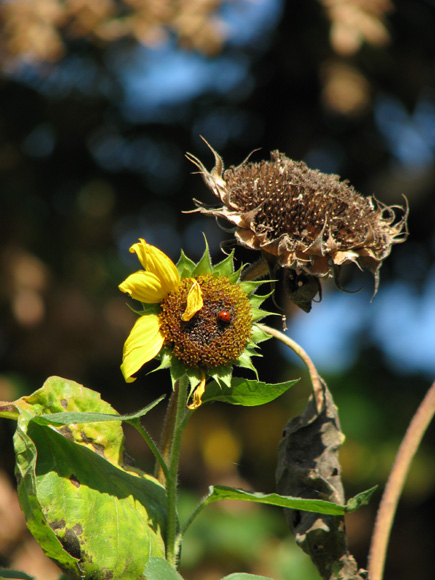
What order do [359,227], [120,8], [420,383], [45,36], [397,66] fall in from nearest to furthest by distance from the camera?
[359,227] → [45,36] → [120,8] → [397,66] → [420,383]

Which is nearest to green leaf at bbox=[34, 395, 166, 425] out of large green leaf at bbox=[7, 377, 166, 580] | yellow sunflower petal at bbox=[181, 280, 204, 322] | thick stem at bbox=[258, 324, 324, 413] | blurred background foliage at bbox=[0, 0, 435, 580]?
large green leaf at bbox=[7, 377, 166, 580]

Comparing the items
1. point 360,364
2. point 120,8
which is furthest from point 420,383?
point 120,8

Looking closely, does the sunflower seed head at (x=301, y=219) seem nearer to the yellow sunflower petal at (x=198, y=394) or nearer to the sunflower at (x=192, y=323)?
the sunflower at (x=192, y=323)

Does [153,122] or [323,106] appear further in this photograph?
[153,122]

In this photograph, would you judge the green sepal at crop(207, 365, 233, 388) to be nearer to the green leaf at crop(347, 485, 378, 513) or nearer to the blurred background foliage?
the green leaf at crop(347, 485, 378, 513)

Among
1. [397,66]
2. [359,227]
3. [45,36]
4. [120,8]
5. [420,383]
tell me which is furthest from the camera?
[420,383]

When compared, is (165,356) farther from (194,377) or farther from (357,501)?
(357,501)

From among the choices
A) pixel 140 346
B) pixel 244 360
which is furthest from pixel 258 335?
pixel 140 346

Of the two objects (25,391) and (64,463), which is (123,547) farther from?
(25,391)
